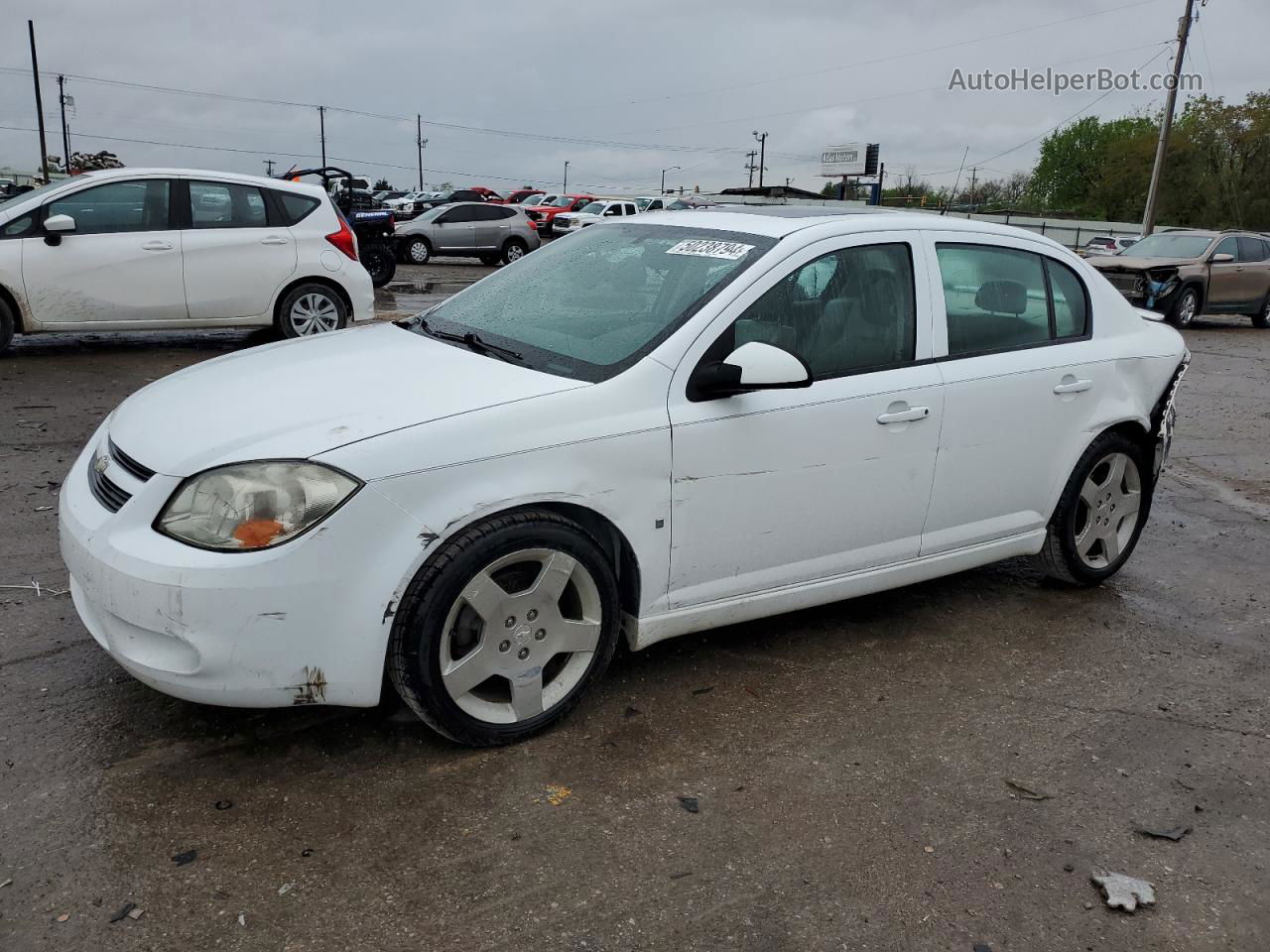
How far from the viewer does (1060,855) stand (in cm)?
279

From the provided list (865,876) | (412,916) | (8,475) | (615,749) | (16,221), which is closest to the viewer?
(412,916)

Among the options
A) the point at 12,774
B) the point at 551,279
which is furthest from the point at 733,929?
the point at 551,279

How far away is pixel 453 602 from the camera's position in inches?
115

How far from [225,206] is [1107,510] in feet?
25.5

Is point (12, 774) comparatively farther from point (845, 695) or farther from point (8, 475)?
point (8, 475)

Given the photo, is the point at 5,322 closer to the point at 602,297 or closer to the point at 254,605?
the point at 602,297

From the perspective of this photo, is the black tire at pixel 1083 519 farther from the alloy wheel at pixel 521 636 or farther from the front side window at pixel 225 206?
the front side window at pixel 225 206

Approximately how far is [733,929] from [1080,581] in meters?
2.98

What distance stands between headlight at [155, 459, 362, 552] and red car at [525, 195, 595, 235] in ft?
113

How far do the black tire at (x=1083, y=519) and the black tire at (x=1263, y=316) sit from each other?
15909 mm

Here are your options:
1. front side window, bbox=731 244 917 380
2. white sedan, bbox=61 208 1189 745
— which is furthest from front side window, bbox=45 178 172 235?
front side window, bbox=731 244 917 380

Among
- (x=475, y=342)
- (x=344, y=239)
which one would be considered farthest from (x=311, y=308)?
(x=475, y=342)

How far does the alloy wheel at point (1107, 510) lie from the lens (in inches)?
182

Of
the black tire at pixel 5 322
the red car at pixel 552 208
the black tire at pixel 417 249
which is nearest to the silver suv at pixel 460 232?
the black tire at pixel 417 249
